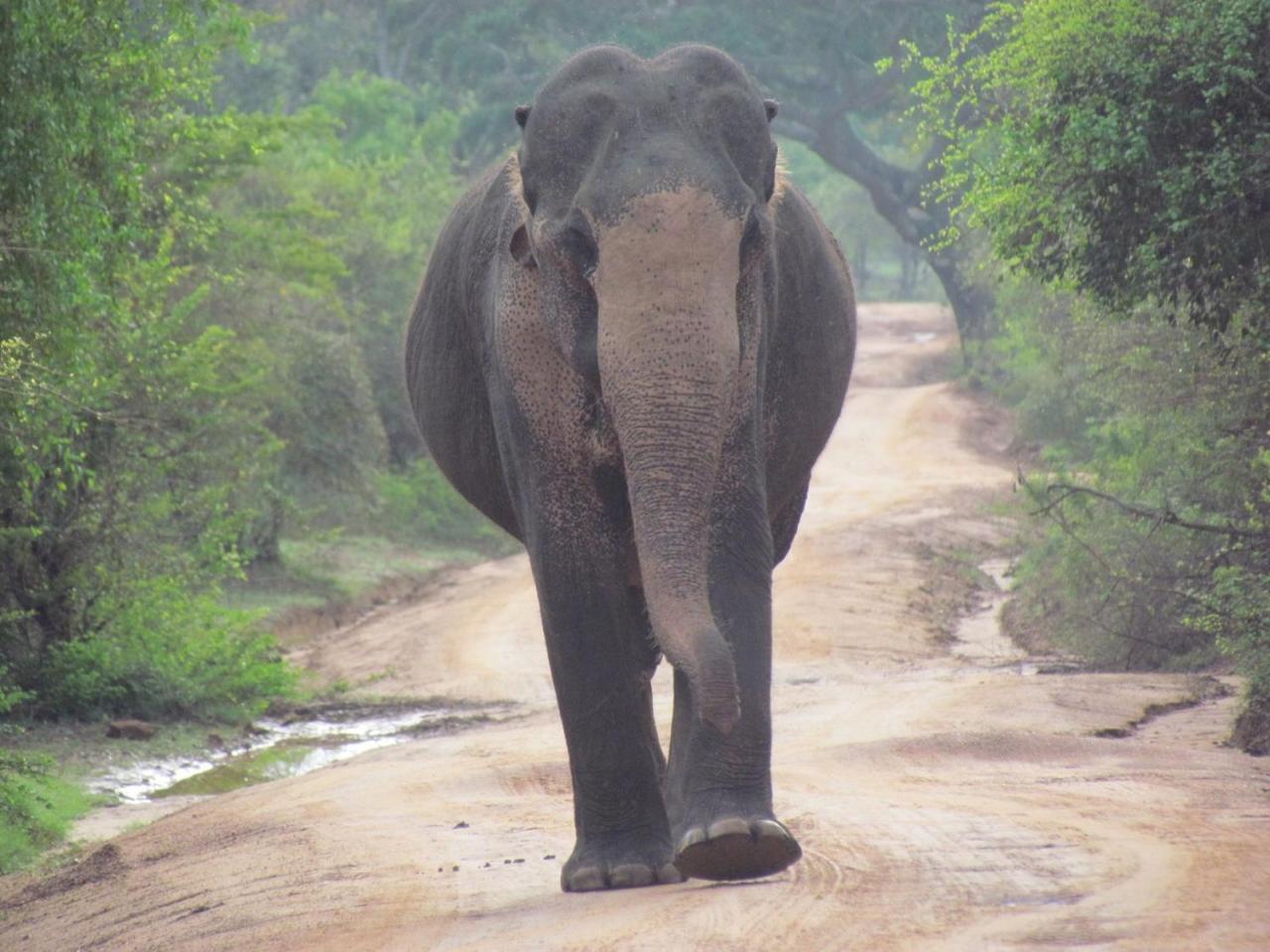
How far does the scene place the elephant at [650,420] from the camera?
5.69 metres

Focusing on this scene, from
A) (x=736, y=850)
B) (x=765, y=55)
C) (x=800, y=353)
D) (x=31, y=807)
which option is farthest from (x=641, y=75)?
(x=765, y=55)

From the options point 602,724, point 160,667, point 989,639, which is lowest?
point 989,639

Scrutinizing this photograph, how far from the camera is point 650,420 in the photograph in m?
5.68

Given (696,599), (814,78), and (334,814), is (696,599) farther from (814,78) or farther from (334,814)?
(814,78)

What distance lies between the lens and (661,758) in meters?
7.21

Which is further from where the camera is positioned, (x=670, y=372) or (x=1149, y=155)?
(x=1149, y=155)

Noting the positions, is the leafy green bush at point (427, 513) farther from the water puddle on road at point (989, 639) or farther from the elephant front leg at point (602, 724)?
the elephant front leg at point (602, 724)

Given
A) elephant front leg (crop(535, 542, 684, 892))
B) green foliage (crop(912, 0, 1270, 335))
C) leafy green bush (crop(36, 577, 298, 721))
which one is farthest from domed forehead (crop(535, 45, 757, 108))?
leafy green bush (crop(36, 577, 298, 721))

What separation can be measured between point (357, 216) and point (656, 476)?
2696 cm

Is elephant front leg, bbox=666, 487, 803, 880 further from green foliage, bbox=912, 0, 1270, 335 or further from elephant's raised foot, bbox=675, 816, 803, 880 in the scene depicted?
green foliage, bbox=912, 0, 1270, 335

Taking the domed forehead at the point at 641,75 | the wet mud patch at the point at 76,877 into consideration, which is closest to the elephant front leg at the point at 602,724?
the domed forehead at the point at 641,75

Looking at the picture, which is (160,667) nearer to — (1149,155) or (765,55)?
(1149,155)

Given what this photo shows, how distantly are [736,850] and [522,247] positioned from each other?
2069 mm

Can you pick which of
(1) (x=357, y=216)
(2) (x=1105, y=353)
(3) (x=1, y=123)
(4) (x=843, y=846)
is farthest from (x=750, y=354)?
(1) (x=357, y=216)
